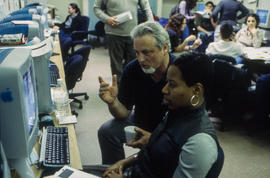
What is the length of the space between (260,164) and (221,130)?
23.7 inches

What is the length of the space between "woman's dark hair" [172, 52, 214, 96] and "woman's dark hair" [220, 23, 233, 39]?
246 cm

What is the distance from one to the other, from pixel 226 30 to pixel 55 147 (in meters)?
2.72

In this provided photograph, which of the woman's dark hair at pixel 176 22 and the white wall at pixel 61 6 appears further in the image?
the white wall at pixel 61 6

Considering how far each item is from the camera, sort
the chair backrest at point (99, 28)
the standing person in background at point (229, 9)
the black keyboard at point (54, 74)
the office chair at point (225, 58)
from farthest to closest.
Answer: the chair backrest at point (99, 28), the standing person in background at point (229, 9), the office chair at point (225, 58), the black keyboard at point (54, 74)

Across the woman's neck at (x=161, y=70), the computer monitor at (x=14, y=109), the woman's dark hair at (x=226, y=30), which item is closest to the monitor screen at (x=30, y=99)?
the computer monitor at (x=14, y=109)

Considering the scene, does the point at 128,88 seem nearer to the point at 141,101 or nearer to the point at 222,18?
the point at 141,101

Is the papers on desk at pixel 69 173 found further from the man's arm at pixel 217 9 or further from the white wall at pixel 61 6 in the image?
the white wall at pixel 61 6

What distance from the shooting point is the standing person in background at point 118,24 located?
10.7 ft

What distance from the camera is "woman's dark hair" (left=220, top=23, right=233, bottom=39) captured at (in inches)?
131

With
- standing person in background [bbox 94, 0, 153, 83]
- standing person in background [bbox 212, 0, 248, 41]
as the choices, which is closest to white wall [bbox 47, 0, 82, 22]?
standing person in background [bbox 212, 0, 248, 41]

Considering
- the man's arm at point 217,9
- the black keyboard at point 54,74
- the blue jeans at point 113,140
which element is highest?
the man's arm at point 217,9

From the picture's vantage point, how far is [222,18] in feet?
17.7

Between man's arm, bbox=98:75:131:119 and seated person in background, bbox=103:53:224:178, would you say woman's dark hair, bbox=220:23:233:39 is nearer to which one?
man's arm, bbox=98:75:131:119

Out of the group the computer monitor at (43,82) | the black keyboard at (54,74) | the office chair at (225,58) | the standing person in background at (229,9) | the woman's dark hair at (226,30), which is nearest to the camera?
the computer monitor at (43,82)
